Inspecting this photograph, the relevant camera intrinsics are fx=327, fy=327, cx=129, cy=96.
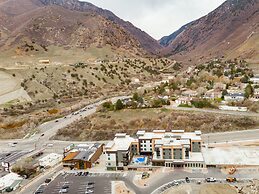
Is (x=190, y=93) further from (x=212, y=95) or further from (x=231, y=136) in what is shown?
(x=231, y=136)

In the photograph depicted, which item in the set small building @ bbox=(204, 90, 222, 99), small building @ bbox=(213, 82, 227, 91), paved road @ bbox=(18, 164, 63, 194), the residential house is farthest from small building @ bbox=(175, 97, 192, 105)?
paved road @ bbox=(18, 164, 63, 194)

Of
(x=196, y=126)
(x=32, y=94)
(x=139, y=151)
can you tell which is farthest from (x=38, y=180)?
(x=32, y=94)

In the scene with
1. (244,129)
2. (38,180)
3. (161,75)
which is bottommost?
(38,180)

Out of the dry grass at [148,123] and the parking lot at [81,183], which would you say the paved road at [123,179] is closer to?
the parking lot at [81,183]

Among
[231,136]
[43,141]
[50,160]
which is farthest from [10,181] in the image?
[231,136]

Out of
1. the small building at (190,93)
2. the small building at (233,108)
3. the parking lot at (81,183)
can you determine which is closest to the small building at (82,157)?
the parking lot at (81,183)

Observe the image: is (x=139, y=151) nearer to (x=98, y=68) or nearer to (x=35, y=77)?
(x=35, y=77)
